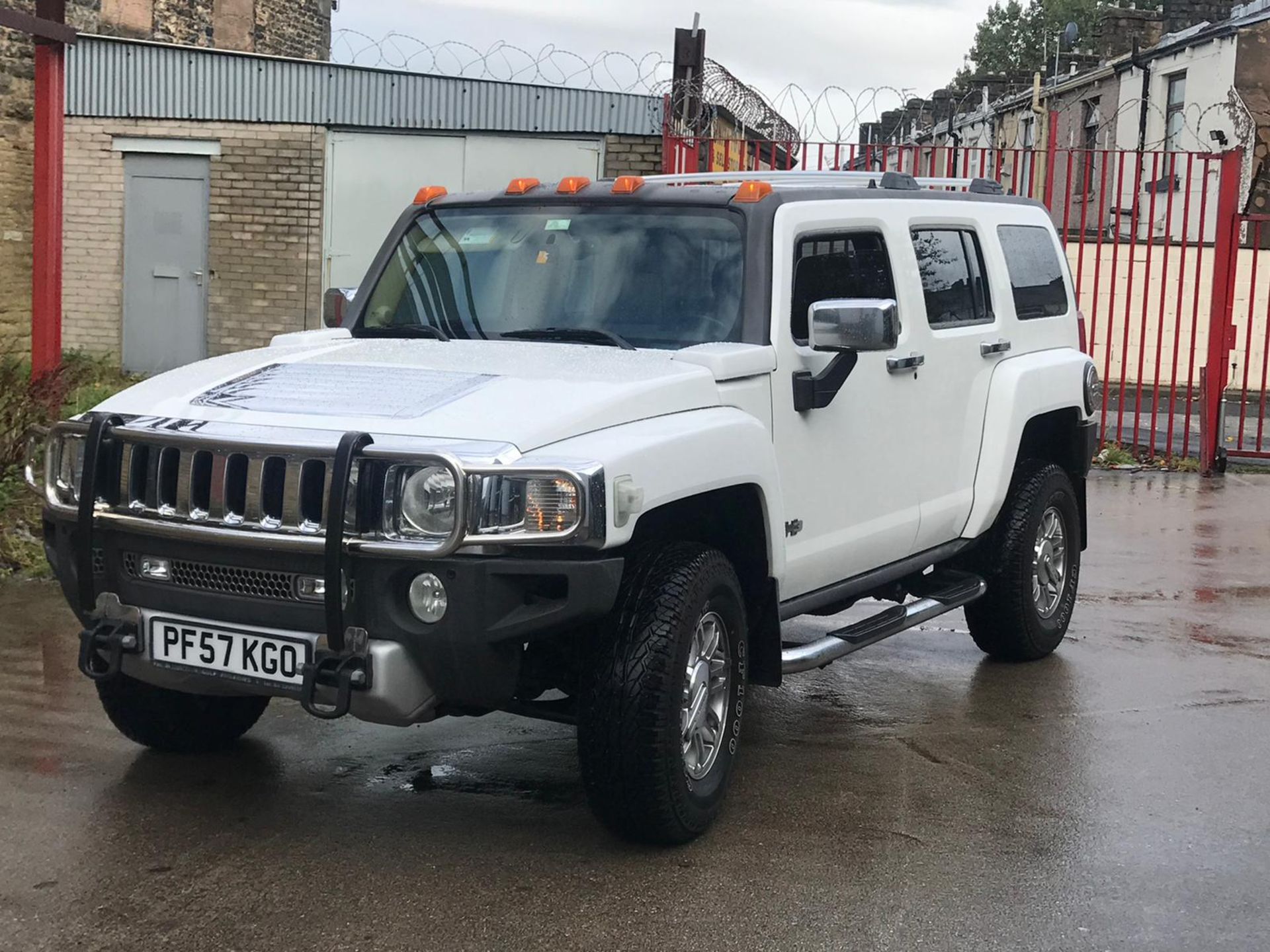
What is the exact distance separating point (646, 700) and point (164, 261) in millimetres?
13901

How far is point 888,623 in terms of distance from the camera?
5.42m

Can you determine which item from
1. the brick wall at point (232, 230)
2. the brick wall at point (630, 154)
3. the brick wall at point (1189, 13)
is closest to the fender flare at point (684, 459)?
Result: the brick wall at point (630, 154)

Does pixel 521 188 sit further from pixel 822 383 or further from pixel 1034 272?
pixel 1034 272

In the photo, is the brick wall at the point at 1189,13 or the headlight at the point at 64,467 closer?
the headlight at the point at 64,467

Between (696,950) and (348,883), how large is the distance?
0.93 meters

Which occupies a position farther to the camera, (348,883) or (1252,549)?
(1252,549)

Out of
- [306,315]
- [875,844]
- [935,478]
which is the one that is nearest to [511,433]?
[875,844]

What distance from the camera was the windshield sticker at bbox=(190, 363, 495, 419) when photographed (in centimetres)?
403

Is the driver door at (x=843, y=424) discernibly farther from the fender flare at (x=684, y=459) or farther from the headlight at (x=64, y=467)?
the headlight at (x=64, y=467)

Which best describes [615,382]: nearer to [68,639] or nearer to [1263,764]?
[1263,764]

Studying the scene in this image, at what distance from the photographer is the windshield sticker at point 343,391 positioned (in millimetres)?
4027

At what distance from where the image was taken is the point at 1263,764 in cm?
518

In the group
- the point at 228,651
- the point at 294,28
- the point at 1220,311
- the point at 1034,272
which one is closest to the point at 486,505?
the point at 228,651

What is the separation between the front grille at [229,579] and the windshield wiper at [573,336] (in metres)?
1.32
